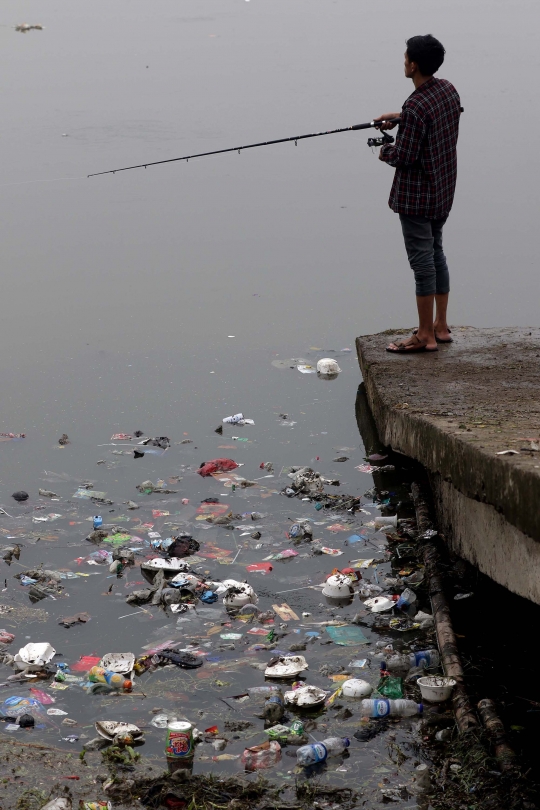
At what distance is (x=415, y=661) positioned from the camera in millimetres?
3102

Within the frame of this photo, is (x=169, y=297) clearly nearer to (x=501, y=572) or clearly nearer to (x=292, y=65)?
(x=501, y=572)

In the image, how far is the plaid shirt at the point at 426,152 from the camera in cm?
426

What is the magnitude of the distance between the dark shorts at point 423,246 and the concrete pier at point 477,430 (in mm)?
417

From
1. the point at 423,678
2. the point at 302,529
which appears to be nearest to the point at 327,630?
the point at 423,678

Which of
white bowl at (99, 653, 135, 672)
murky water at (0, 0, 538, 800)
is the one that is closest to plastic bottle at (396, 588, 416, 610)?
murky water at (0, 0, 538, 800)

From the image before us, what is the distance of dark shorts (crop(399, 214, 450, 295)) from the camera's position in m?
4.58

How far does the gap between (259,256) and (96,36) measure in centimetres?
987

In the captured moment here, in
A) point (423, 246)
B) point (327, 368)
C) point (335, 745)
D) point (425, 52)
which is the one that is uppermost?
point (425, 52)

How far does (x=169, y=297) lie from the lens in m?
6.94

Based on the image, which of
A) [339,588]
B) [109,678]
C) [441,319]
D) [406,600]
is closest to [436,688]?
[406,600]

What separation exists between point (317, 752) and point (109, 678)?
74cm

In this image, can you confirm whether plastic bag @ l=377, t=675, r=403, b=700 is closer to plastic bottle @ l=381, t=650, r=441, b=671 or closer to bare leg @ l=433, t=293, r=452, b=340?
plastic bottle @ l=381, t=650, r=441, b=671

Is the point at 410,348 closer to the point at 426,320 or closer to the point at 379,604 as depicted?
the point at 426,320

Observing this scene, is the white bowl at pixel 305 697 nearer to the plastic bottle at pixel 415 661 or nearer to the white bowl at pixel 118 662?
the plastic bottle at pixel 415 661
